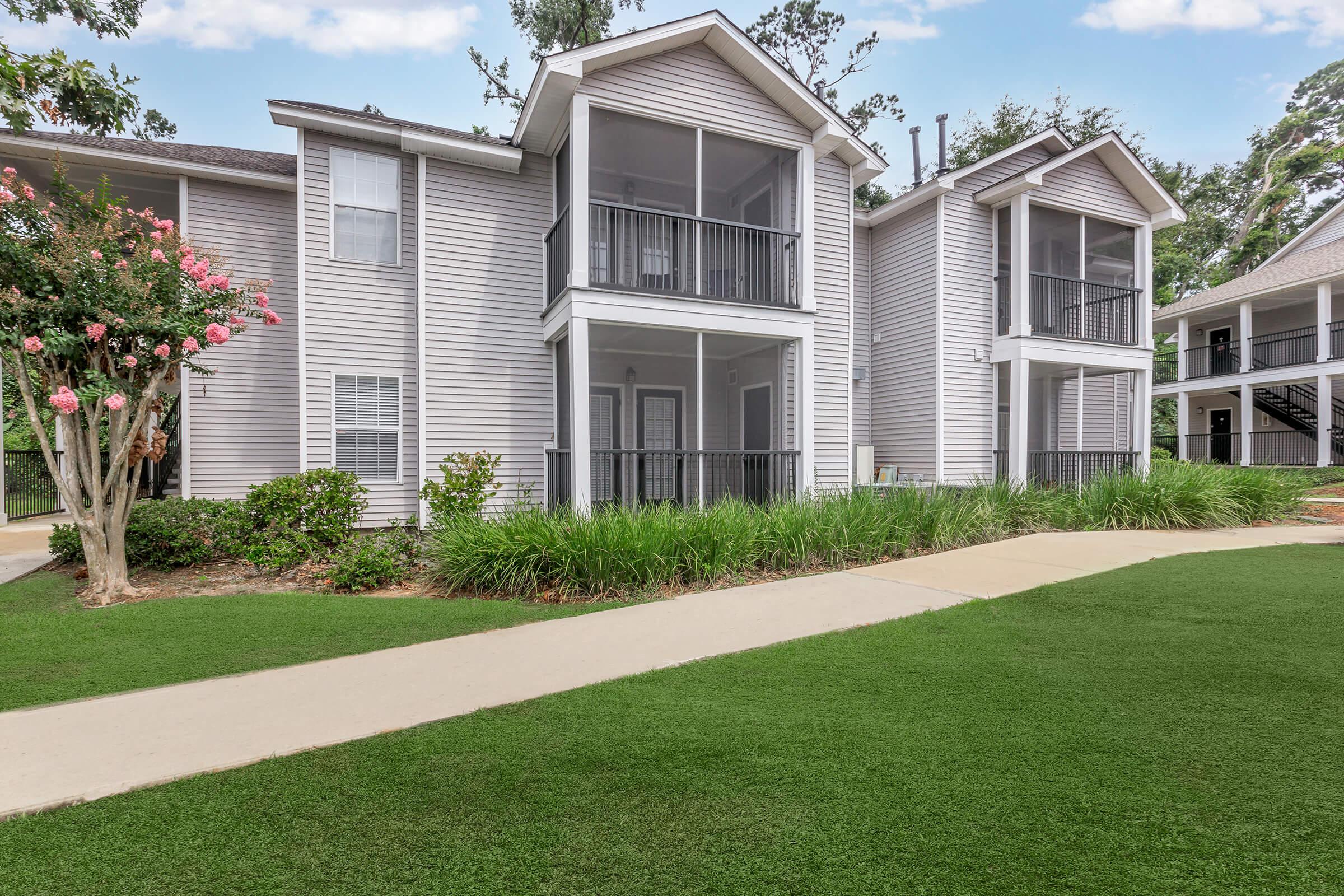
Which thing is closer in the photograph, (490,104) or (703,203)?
(703,203)

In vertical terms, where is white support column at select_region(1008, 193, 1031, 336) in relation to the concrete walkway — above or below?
above

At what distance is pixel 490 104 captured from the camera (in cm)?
2312

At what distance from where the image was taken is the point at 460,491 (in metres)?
7.89

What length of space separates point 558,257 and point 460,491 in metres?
4.04

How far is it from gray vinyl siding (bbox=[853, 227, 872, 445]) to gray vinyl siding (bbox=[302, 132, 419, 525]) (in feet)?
29.1

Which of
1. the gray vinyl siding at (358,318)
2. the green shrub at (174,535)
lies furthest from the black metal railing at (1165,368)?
the green shrub at (174,535)

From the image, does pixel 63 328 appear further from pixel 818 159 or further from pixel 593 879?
pixel 818 159

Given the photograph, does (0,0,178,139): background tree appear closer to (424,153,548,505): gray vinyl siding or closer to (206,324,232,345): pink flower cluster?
(206,324,232,345): pink flower cluster

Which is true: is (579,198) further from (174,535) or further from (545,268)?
(174,535)

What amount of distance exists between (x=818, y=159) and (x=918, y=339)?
163 inches

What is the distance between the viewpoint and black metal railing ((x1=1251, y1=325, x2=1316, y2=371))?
20406mm

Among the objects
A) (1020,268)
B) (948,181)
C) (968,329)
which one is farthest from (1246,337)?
(948,181)

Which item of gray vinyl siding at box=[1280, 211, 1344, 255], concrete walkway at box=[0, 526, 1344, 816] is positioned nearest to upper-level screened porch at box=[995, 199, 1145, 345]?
concrete walkway at box=[0, 526, 1344, 816]

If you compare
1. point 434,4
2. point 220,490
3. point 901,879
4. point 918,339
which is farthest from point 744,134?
point 434,4
